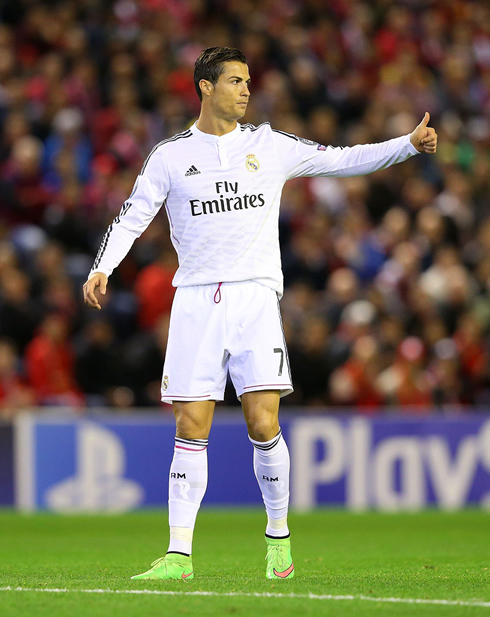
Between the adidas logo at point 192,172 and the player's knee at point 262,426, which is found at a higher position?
the adidas logo at point 192,172

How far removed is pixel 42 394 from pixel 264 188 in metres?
7.45

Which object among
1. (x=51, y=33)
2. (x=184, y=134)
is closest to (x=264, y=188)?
(x=184, y=134)

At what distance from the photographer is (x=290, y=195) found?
15.5 metres

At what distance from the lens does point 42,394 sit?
1331cm

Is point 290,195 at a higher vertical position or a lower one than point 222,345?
higher

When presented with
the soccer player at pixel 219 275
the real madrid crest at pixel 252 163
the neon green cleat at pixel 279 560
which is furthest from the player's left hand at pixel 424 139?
the neon green cleat at pixel 279 560

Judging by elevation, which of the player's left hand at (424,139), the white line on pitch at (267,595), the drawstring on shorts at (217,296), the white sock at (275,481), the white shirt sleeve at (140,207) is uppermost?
the player's left hand at (424,139)

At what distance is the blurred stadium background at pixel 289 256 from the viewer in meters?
13.2

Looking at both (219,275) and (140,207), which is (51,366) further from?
(219,275)

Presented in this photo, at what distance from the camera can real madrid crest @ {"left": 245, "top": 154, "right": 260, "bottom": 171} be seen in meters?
6.38

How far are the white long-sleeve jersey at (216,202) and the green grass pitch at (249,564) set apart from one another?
5.14 ft

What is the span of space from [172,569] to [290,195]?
32.5ft

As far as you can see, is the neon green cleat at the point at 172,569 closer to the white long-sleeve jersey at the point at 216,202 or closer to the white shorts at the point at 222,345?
the white shorts at the point at 222,345

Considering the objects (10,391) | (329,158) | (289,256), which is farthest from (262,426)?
(289,256)
